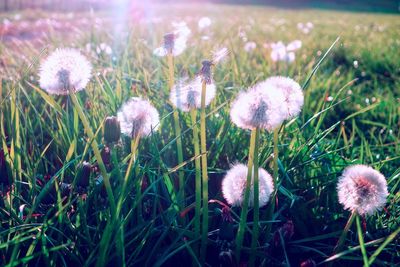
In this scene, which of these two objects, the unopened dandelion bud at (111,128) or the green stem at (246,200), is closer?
the green stem at (246,200)

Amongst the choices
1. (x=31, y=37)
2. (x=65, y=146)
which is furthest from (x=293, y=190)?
(x=31, y=37)

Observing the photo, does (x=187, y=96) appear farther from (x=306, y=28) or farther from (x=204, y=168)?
(x=306, y=28)

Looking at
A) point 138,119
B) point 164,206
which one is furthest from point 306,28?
point 138,119

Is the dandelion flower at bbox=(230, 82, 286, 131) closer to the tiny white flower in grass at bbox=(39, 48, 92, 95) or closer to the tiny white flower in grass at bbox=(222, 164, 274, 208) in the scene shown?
the tiny white flower in grass at bbox=(222, 164, 274, 208)

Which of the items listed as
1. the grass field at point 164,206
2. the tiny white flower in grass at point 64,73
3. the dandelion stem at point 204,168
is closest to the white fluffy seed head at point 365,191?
the grass field at point 164,206

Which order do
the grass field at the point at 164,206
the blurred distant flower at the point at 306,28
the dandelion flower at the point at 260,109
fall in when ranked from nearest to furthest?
Answer: 1. the dandelion flower at the point at 260,109
2. the grass field at the point at 164,206
3. the blurred distant flower at the point at 306,28

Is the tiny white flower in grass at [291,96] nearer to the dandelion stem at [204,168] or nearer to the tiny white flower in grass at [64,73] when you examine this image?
the dandelion stem at [204,168]
